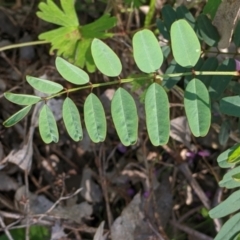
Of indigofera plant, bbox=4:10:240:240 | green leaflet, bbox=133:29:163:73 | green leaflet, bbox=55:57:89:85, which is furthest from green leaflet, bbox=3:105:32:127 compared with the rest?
green leaflet, bbox=133:29:163:73

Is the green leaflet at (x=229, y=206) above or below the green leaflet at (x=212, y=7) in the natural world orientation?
below

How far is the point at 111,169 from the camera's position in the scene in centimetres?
194

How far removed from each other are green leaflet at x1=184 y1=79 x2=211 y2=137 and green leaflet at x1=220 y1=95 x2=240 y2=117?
0.15ft

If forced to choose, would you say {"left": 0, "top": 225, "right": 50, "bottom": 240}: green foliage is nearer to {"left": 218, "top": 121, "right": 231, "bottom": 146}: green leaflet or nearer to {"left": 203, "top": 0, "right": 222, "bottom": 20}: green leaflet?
{"left": 218, "top": 121, "right": 231, "bottom": 146}: green leaflet

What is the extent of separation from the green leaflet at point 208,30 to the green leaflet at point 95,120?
14.9 inches

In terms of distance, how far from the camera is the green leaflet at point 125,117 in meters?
1.16

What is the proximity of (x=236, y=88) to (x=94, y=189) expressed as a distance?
73cm

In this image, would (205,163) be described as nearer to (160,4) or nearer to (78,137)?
(160,4)

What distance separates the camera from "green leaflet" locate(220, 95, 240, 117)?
1.19m

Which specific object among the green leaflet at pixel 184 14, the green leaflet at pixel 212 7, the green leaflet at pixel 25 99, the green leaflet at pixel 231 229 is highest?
the green leaflet at pixel 212 7

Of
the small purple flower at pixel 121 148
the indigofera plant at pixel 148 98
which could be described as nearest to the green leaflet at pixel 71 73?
the indigofera plant at pixel 148 98

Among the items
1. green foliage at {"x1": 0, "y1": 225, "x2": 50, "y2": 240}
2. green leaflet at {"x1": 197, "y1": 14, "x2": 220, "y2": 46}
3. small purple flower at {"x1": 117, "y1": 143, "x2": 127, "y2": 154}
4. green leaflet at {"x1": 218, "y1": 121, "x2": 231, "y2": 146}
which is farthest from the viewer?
small purple flower at {"x1": 117, "y1": 143, "x2": 127, "y2": 154}

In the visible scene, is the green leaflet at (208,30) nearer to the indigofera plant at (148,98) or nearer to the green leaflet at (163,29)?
the green leaflet at (163,29)

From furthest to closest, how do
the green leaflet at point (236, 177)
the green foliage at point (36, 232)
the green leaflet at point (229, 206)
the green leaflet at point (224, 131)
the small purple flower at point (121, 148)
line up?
the small purple flower at point (121, 148), the green foliage at point (36, 232), the green leaflet at point (224, 131), the green leaflet at point (229, 206), the green leaflet at point (236, 177)
